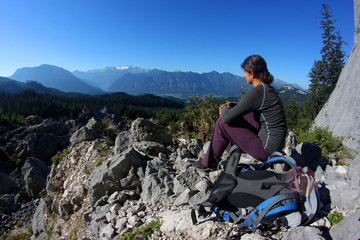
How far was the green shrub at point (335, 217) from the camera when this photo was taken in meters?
2.37

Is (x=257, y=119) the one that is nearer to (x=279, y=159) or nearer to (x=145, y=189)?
(x=279, y=159)

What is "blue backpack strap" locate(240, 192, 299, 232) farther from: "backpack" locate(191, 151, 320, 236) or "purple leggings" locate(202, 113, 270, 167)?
"purple leggings" locate(202, 113, 270, 167)

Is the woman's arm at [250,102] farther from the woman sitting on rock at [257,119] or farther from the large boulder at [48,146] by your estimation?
the large boulder at [48,146]

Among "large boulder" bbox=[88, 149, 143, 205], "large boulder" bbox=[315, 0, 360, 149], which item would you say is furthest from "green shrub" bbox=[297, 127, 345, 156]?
"large boulder" bbox=[88, 149, 143, 205]

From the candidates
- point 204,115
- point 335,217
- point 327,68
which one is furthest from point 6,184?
point 327,68

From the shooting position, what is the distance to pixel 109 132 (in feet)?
31.4

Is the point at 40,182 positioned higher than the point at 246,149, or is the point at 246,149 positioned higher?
the point at 246,149

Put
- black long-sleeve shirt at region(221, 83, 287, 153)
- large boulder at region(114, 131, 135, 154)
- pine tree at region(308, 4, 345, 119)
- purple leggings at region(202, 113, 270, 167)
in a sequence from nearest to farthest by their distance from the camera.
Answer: black long-sleeve shirt at region(221, 83, 287, 153) → purple leggings at region(202, 113, 270, 167) → large boulder at region(114, 131, 135, 154) → pine tree at region(308, 4, 345, 119)

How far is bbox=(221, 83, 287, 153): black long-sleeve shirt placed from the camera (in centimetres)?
303

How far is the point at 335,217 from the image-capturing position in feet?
7.90

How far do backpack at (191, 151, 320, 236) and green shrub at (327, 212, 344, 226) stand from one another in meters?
0.40

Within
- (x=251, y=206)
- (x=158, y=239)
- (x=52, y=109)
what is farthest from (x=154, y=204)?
(x=52, y=109)

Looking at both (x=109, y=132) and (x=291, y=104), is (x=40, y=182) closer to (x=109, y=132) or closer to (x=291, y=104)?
(x=109, y=132)

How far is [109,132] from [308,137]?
27.6 ft
